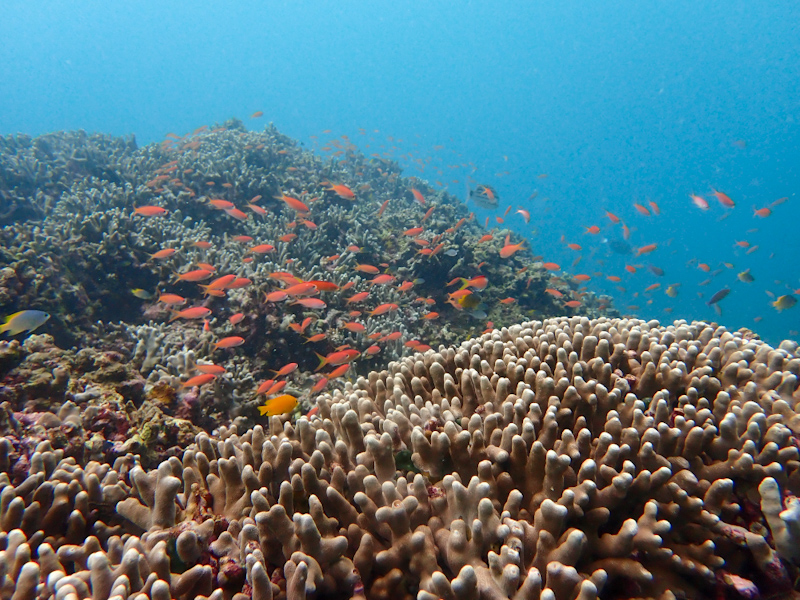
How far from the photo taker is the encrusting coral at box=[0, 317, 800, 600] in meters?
1.69

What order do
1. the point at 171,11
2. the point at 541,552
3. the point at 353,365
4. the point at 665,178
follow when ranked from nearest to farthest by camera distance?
the point at 541,552
the point at 353,365
the point at 665,178
the point at 171,11

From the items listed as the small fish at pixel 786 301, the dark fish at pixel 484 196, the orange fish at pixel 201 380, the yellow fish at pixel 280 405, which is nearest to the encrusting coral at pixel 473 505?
the yellow fish at pixel 280 405

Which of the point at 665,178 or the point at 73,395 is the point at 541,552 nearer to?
the point at 73,395

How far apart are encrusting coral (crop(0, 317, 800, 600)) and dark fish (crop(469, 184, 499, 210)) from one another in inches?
369

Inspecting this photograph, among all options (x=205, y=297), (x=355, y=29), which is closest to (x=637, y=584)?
(x=205, y=297)

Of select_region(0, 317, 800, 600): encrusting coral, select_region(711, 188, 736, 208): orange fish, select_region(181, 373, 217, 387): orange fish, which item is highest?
select_region(711, 188, 736, 208): orange fish

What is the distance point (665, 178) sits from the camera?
113m

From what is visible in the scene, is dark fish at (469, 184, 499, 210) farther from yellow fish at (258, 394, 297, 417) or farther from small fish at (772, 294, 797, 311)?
yellow fish at (258, 394, 297, 417)

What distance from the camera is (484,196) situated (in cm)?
1160

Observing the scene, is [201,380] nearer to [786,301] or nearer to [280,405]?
[280,405]

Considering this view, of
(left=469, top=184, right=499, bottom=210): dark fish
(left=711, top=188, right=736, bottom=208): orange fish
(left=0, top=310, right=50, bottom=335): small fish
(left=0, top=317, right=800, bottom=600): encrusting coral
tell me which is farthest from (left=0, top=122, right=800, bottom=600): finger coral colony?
(left=711, top=188, right=736, bottom=208): orange fish

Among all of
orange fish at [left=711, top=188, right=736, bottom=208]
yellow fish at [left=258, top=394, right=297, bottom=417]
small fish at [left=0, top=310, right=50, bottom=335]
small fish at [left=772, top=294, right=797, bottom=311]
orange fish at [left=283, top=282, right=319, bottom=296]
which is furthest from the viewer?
orange fish at [left=711, top=188, right=736, bottom=208]

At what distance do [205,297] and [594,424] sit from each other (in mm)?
6940

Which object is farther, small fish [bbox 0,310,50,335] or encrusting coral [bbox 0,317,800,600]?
small fish [bbox 0,310,50,335]
